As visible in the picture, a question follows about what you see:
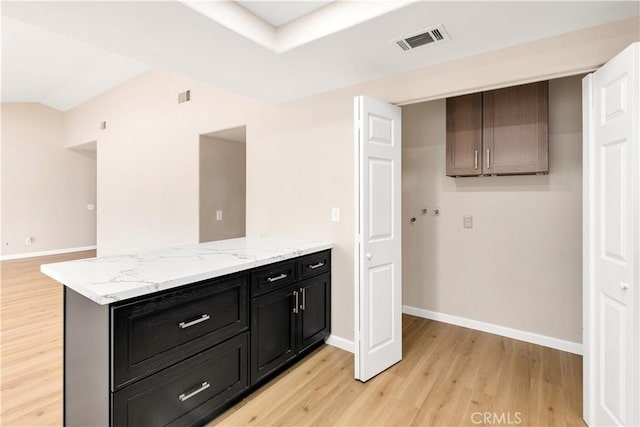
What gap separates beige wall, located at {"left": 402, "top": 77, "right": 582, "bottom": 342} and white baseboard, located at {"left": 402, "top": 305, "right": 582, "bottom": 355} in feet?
0.14

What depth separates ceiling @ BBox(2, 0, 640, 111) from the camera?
70.4 inches

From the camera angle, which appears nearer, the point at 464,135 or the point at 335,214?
the point at 335,214

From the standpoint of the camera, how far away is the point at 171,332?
5.66 feet

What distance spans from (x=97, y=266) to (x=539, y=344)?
11.8 feet

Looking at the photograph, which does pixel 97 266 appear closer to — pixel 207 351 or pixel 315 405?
pixel 207 351

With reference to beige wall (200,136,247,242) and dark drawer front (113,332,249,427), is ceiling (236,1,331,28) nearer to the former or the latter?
dark drawer front (113,332,249,427)

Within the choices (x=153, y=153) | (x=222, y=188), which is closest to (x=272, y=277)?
(x=222, y=188)

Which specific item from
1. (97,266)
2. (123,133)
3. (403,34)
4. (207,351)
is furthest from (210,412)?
(123,133)

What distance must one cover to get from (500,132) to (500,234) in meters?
0.98

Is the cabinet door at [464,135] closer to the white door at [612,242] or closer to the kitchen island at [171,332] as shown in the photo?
the white door at [612,242]

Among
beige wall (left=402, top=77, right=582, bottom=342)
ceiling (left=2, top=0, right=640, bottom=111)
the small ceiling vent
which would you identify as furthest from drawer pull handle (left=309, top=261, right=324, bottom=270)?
the small ceiling vent

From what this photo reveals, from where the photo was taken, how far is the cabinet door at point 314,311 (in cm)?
271

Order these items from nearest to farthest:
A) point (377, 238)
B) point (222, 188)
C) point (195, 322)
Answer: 1. point (195, 322)
2. point (377, 238)
3. point (222, 188)

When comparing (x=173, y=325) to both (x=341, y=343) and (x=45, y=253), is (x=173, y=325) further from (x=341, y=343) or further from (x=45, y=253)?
(x=45, y=253)
